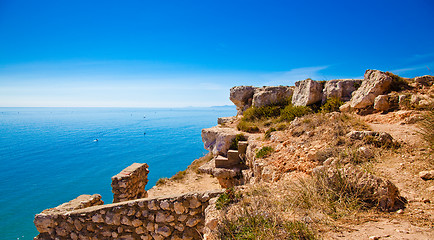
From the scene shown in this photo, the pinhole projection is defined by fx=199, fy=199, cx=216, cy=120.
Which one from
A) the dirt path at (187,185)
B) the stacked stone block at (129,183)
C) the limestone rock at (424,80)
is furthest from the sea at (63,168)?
the limestone rock at (424,80)

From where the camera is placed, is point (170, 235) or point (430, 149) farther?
point (170, 235)

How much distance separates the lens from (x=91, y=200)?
6.29 metres

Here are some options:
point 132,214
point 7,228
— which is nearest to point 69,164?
point 7,228

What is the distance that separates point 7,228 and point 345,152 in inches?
872

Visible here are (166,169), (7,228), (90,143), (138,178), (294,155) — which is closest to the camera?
(294,155)

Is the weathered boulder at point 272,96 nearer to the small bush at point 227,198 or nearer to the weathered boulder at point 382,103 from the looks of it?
the weathered boulder at point 382,103

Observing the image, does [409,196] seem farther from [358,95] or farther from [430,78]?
[430,78]

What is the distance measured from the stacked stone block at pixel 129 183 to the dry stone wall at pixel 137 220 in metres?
2.15

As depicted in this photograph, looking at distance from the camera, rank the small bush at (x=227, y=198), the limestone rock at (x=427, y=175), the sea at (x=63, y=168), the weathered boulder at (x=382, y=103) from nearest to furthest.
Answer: the limestone rock at (x=427, y=175), the small bush at (x=227, y=198), the weathered boulder at (x=382, y=103), the sea at (x=63, y=168)

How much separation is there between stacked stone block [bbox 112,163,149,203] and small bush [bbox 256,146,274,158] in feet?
16.2

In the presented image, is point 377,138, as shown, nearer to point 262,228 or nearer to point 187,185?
point 262,228

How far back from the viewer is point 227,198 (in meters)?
4.11

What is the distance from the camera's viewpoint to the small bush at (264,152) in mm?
6861

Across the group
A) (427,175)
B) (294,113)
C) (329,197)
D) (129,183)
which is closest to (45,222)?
(129,183)
